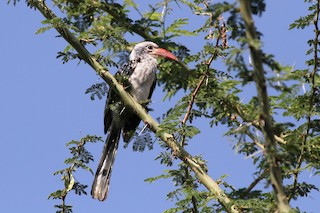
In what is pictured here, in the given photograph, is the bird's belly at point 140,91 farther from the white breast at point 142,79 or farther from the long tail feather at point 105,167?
the long tail feather at point 105,167

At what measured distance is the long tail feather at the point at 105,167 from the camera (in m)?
6.10

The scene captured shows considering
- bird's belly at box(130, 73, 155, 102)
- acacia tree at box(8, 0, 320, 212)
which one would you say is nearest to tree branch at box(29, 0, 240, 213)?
acacia tree at box(8, 0, 320, 212)

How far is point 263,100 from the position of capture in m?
2.41

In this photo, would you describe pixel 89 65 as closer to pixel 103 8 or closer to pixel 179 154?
pixel 103 8

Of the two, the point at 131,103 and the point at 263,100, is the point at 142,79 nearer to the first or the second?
the point at 131,103

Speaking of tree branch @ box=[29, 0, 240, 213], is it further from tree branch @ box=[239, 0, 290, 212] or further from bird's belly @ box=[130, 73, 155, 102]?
bird's belly @ box=[130, 73, 155, 102]

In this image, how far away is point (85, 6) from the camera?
4535 mm

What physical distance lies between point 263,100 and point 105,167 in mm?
4344

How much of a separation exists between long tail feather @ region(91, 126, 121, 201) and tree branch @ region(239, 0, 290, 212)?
12.2 feet

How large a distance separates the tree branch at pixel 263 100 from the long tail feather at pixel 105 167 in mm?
3706

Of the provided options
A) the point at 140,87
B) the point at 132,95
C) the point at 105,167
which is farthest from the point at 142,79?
the point at 105,167

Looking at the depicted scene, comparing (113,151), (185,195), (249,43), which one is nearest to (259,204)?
(185,195)

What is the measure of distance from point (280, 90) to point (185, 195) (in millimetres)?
2338

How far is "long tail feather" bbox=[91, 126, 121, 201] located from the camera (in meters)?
6.10
